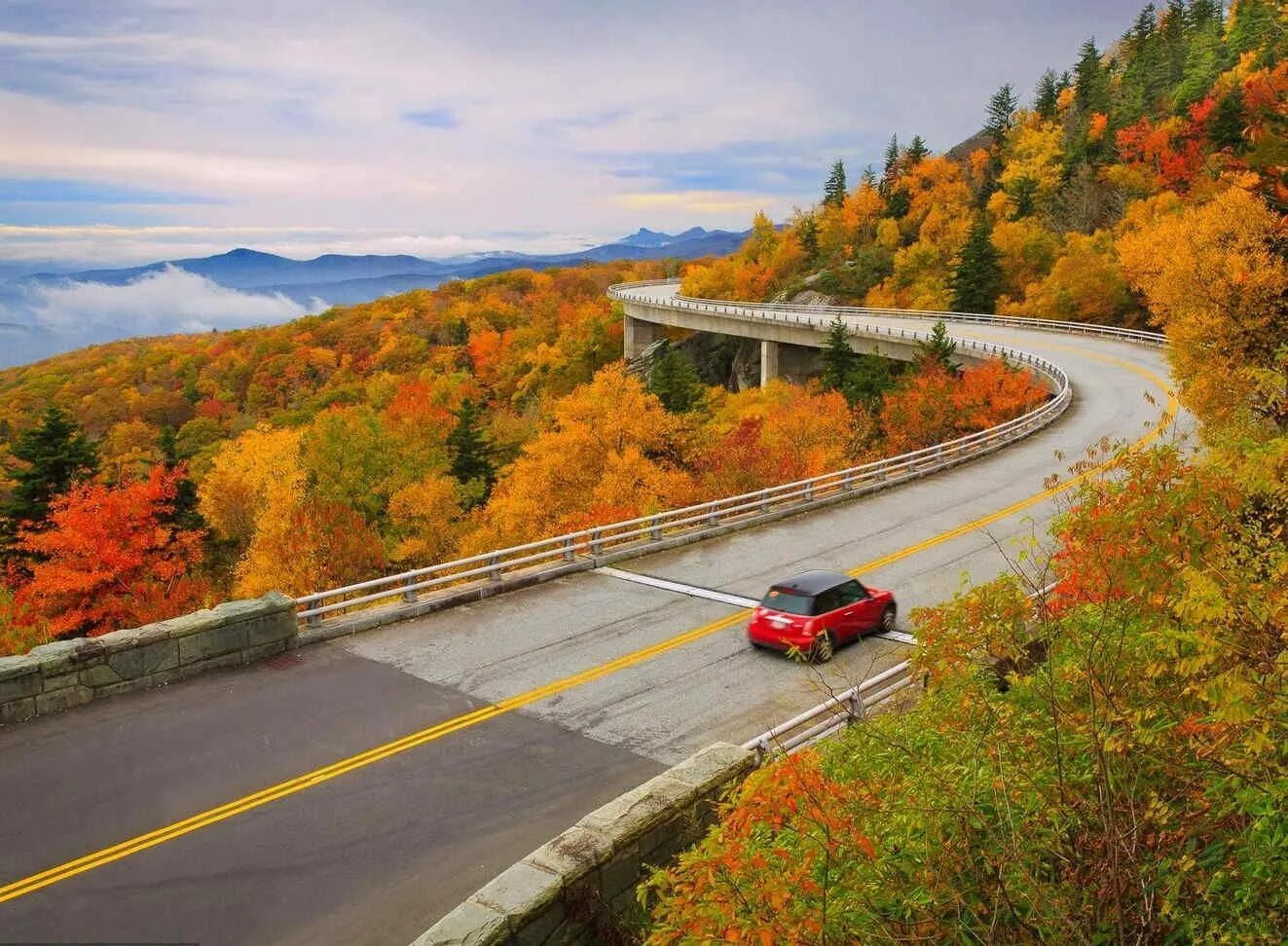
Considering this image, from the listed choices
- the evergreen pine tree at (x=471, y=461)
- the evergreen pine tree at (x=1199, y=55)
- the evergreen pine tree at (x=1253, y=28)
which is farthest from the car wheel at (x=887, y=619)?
the evergreen pine tree at (x=1253, y=28)

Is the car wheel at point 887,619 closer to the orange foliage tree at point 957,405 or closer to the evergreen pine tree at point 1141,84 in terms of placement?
the orange foliage tree at point 957,405

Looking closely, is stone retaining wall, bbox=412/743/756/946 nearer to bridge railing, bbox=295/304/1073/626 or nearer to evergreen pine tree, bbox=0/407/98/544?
bridge railing, bbox=295/304/1073/626

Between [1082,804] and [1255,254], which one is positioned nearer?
[1082,804]

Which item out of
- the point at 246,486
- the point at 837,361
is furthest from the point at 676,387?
the point at 246,486

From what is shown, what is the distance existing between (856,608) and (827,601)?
69 cm

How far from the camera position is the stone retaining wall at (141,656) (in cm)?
1184

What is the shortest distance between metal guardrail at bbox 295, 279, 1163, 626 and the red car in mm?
4628

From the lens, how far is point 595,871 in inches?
319

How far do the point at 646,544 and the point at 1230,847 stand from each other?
51.5ft

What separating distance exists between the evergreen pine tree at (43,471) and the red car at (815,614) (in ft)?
133

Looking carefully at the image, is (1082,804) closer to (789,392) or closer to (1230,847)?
(1230,847)

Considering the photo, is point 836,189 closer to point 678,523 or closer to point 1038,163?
point 1038,163

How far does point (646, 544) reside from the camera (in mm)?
20891

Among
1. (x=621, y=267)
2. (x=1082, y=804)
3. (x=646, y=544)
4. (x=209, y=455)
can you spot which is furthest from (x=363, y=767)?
(x=621, y=267)
